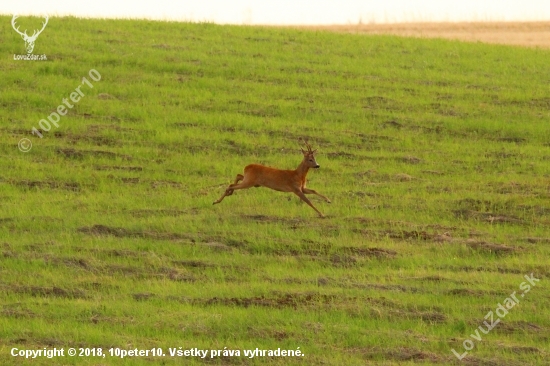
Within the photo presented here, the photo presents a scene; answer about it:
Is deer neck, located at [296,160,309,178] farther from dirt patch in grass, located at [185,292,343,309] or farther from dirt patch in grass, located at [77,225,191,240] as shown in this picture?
dirt patch in grass, located at [185,292,343,309]

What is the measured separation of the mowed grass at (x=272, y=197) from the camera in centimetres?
961

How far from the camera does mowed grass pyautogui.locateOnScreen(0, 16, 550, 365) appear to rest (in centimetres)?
961

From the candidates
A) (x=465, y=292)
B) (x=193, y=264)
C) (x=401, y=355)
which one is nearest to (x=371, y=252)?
(x=465, y=292)

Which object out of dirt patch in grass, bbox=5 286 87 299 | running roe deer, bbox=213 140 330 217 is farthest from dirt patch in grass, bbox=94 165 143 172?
dirt patch in grass, bbox=5 286 87 299

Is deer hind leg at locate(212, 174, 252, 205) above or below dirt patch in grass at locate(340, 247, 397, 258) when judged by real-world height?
above

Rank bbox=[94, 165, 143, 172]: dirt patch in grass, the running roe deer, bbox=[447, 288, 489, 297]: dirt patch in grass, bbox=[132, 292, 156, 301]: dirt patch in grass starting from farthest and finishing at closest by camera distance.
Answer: bbox=[94, 165, 143, 172]: dirt patch in grass → the running roe deer → bbox=[447, 288, 489, 297]: dirt patch in grass → bbox=[132, 292, 156, 301]: dirt patch in grass

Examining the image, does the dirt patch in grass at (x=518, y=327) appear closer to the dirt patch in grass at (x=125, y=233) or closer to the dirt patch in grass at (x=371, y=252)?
the dirt patch in grass at (x=371, y=252)

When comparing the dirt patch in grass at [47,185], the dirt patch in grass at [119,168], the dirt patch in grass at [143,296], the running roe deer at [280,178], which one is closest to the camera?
the dirt patch in grass at [143,296]

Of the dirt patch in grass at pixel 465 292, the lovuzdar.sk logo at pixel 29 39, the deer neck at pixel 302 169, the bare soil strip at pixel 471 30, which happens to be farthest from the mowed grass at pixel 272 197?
the bare soil strip at pixel 471 30

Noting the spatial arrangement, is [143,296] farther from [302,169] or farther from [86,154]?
[86,154]

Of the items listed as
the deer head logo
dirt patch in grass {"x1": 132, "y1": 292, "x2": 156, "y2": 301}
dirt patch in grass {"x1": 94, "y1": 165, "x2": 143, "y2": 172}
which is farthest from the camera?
the deer head logo

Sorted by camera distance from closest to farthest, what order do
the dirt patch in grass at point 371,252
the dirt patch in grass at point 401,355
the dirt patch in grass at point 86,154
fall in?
1. the dirt patch in grass at point 401,355
2. the dirt patch in grass at point 371,252
3. the dirt patch in grass at point 86,154

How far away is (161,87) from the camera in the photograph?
23.6m

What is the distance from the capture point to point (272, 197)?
1603 centimetres
